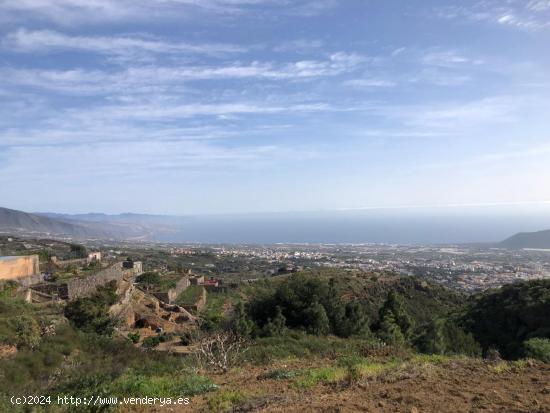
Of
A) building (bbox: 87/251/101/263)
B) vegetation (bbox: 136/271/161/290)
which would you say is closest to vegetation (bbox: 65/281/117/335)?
vegetation (bbox: 136/271/161/290)

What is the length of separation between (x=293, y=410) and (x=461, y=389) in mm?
2610

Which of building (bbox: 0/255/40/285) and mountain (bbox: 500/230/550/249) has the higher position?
building (bbox: 0/255/40/285)

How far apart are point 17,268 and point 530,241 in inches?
5118

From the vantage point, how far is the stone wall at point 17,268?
22359 mm

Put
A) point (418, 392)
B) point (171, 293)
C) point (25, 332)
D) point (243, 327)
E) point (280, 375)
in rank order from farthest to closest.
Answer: point (171, 293) < point (243, 327) < point (25, 332) < point (280, 375) < point (418, 392)

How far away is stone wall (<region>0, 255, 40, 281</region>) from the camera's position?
22359 mm

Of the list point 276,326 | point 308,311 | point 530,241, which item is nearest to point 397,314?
point 308,311

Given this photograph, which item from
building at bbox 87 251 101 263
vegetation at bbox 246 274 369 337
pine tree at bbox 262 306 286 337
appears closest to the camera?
pine tree at bbox 262 306 286 337

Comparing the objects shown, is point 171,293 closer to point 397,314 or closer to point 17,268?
point 17,268

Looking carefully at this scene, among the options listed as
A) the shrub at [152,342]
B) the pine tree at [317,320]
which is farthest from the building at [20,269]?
the pine tree at [317,320]

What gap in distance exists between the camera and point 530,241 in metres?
124

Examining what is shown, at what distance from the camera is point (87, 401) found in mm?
6176

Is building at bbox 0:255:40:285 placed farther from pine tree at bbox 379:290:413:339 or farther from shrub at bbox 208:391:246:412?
shrub at bbox 208:391:246:412

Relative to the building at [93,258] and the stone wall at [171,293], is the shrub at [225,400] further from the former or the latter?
the building at [93,258]
